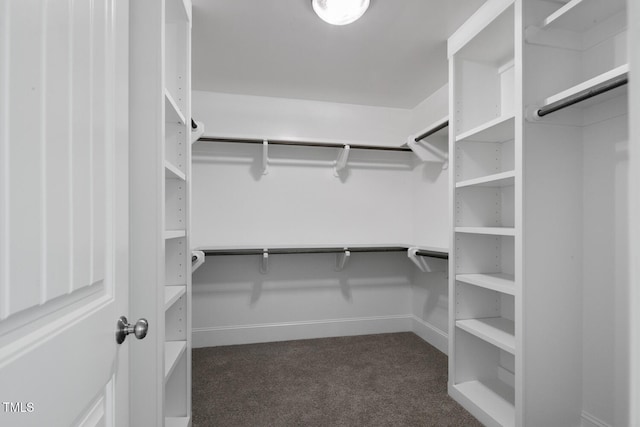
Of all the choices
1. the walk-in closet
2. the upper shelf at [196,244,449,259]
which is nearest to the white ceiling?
the walk-in closet

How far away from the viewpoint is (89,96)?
1.90ft

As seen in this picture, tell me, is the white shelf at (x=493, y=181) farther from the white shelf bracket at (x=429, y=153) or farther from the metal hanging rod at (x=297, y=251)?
the white shelf bracket at (x=429, y=153)

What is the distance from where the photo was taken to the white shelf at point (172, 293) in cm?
127

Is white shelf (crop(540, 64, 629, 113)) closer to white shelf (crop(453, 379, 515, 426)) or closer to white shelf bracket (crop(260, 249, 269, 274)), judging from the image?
white shelf (crop(453, 379, 515, 426))

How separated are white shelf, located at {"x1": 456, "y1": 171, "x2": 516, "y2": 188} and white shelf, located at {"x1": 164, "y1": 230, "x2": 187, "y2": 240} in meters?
1.63

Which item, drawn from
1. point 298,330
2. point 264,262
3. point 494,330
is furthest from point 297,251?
point 494,330

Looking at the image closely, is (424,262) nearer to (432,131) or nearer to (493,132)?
(432,131)

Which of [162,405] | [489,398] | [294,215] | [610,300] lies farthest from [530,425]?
[294,215]

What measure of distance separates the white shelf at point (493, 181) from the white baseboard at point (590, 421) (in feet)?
4.08

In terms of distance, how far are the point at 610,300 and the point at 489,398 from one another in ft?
2.77

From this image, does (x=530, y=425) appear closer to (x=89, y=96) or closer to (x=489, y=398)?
(x=489, y=398)

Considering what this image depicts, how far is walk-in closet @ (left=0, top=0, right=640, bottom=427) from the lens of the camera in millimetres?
478

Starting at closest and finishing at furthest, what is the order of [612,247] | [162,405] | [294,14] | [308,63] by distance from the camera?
[162,405] < [612,247] < [294,14] < [308,63]

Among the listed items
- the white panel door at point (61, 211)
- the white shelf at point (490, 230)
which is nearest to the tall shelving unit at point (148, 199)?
the white panel door at point (61, 211)
